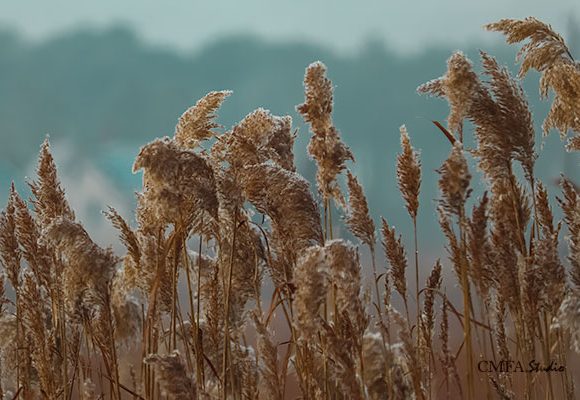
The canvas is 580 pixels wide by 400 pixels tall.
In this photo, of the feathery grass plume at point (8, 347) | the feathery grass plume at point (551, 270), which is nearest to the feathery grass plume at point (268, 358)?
the feathery grass plume at point (551, 270)

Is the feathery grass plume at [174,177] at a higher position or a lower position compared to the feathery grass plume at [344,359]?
higher

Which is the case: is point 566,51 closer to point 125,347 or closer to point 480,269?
point 480,269

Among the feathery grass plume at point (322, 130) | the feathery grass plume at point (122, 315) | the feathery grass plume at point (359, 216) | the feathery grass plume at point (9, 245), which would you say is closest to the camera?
the feathery grass plume at point (322, 130)

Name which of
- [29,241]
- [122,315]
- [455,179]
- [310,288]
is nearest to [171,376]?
[310,288]

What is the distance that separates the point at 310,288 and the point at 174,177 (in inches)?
19.0

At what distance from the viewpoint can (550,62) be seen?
2.55 meters

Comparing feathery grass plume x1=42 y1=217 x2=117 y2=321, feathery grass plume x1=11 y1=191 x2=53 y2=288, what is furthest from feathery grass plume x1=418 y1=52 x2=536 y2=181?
feathery grass plume x1=11 y1=191 x2=53 y2=288

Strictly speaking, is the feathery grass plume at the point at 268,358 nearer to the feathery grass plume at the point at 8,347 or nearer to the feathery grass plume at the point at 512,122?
the feathery grass plume at the point at 512,122

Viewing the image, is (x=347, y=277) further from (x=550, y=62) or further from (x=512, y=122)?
(x=550, y=62)

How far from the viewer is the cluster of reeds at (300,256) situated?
6.30 ft

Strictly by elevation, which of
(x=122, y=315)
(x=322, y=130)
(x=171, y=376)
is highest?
(x=322, y=130)

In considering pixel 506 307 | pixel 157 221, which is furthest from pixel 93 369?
pixel 506 307

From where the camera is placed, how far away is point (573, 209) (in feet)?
7.68

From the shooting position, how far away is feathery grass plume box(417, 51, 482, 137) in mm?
2201
